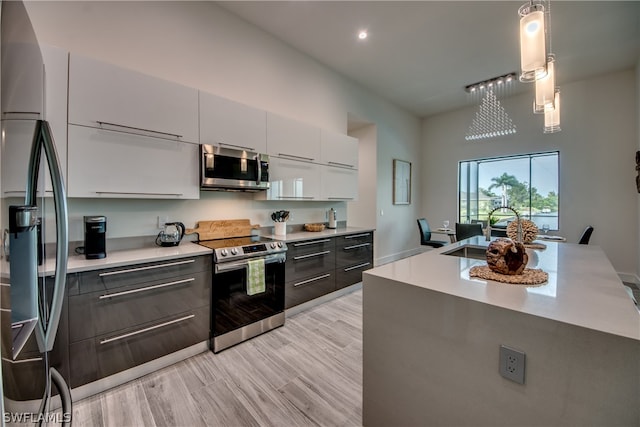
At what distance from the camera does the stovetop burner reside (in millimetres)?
2166

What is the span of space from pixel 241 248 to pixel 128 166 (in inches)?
43.4

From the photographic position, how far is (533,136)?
4.90m

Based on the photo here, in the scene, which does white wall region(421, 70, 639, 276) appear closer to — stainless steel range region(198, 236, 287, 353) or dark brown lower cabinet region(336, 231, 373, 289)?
dark brown lower cabinet region(336, 231, 373, 289)

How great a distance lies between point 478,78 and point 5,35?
5.55m

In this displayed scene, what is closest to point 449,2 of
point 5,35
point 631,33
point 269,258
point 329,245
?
point 631,33

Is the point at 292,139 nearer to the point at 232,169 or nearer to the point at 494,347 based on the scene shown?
the point at 232,169

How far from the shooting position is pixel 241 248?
7.57 ft

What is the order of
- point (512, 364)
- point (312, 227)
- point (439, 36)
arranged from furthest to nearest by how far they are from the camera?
point (312, 227) < point (439, 36) < point (512, 364)

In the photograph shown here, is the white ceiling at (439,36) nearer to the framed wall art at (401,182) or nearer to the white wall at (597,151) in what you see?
the white wall at (597,151)

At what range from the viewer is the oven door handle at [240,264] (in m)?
2.14

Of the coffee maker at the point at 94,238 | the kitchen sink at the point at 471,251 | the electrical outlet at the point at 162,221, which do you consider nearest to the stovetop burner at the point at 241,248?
the electrical outlet at the point at 162,221

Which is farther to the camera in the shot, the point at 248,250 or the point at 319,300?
the point at 319,300

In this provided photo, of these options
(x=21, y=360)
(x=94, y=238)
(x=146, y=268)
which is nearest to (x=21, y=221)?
(x=21, y=360)

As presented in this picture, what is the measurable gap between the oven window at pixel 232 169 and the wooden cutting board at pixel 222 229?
0.56m
